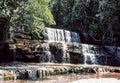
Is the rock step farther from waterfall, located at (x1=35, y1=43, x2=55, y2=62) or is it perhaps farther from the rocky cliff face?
waterfall, located at (x1=35, y1=43, x2=55, y2=62)

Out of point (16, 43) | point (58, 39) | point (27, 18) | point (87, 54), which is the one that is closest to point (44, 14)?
point (27, 18)

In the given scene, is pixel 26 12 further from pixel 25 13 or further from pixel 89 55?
pixel 89 55

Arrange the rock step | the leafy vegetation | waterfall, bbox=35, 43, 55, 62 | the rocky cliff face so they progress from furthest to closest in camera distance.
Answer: the leafy vegetation
waterfall, bbox=35, 43, 55, 62
the rocky cliff face
the rock step

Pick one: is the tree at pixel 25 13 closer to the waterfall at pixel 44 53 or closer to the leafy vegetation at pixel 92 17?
the waterfall at pixel 44 53

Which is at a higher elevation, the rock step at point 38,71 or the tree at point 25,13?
the tree at point 25,13

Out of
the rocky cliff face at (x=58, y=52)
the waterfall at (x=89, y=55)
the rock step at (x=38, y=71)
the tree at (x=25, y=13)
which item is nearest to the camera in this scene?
the rock step at (x=38, y=71)

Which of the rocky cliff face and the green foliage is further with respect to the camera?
the rocky cliff face

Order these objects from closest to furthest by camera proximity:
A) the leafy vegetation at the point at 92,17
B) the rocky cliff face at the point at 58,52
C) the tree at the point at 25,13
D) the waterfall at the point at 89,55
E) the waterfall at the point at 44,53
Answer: the tree at the point at 25,13, the rocky cliff face at the point at 58,52, the waterfall at the point at 44,53, the waterfall at the point at 89,55, the leafy vegetation at the point at 92,17

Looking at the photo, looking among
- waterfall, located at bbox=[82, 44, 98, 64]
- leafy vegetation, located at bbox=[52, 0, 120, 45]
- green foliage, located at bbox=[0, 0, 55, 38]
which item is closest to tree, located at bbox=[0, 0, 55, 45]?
green foliage, located at bbox=[0, 0, 55, 38]

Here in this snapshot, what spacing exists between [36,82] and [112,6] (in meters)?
16.1

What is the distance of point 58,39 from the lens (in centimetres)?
3438

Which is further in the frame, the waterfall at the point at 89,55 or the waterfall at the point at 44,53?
the waterfall at the point at 89,55

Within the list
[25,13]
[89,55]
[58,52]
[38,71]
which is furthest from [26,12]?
[89,55]

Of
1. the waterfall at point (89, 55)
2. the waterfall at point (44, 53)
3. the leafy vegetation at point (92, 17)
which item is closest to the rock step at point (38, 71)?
the waterfall at point (89, 55)
